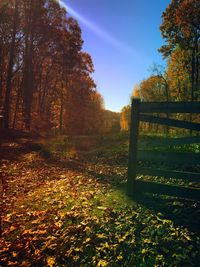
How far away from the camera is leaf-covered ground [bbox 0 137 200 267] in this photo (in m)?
4.01

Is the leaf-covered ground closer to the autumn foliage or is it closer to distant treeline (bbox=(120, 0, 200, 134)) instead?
the autumn foliage

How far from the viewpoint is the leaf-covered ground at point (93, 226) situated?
401 centimetres

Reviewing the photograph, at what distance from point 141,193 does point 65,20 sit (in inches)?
1014

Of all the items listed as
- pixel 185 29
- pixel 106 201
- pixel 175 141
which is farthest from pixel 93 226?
pixel 185 29

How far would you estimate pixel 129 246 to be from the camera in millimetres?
4191

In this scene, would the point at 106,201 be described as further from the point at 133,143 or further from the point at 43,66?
the point at 43,66

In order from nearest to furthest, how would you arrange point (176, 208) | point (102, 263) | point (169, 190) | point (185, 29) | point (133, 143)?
point (102, 263) < point (176, 208) < point (169, 190) < point (133, 143) < point (185, 29)

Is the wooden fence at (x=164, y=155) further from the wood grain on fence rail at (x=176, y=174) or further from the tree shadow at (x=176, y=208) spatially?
the tree shadow at (x=176, y=208)

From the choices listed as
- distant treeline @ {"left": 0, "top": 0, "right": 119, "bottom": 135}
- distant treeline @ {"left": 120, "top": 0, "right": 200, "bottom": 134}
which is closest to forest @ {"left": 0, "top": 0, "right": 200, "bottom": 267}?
distant treeline @ {"left": 0, "top": 0, "right": 119, "bottom": 135}

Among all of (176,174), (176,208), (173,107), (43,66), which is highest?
(43,66)

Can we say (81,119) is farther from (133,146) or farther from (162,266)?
(162,266)

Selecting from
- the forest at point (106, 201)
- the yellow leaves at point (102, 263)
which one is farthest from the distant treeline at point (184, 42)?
the yellow leaves at point (102, 263)

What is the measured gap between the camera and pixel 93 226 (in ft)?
16.2

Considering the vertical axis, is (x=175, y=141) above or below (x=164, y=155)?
above
